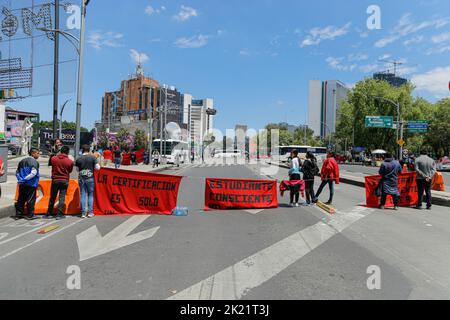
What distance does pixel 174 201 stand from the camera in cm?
1062

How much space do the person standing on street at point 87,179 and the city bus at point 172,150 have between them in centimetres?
3319

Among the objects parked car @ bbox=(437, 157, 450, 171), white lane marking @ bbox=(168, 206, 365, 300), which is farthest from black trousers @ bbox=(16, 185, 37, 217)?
parked car @ bbox=(437, 157, 450, 171)

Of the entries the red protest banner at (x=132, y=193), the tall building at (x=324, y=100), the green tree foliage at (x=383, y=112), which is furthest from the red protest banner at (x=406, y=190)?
the tall building at (x=324, y=100)

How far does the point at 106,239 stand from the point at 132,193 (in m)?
3.30

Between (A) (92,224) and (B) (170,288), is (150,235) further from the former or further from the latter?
(B) (170,288)

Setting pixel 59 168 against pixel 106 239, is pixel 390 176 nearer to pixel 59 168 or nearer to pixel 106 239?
pixel 106 239

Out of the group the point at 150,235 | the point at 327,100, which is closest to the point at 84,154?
the point at 150,235

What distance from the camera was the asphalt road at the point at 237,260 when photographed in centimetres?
448

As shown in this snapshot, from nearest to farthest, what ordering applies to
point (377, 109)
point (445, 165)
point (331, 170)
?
point (331, 170) < point (445, 165) < point (377, 109)

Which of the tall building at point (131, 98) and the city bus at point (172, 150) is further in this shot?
the tall building at point (131, 98)

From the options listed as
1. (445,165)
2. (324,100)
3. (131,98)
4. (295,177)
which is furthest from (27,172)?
(324,100)

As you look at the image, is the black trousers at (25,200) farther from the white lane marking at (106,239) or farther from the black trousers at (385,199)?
the black trousers at (385,199)

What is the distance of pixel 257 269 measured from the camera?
5.30 meters
